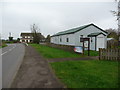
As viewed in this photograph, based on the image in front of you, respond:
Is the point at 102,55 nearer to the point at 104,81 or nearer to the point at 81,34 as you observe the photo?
the point at 104,81

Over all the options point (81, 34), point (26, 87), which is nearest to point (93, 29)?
point (81, 34)

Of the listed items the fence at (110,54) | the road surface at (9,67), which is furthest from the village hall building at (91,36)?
the road surface at (9,67)

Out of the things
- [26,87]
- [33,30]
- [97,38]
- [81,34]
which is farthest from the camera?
[33,30]

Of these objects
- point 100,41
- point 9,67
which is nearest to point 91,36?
point 100,41

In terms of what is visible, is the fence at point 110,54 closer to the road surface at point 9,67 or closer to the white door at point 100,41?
the road surface at point 9,67

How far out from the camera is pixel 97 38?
825 inches

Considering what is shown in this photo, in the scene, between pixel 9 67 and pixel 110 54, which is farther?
pixel 110 54

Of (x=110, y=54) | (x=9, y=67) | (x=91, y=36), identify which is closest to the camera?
(x=9, y=67)

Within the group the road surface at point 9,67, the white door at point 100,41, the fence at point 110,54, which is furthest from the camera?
the white door at point 100,41

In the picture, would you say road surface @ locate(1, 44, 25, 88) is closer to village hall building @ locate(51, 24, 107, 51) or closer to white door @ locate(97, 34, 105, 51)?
village hall building @ locate(51, 24, 107, 51)

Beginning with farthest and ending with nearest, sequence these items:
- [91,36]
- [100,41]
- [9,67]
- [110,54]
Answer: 1. [91,36]
2. [100,41]
3. [110,54]
4. [9,67]

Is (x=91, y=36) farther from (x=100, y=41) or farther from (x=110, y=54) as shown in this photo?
(x=110, y=54)

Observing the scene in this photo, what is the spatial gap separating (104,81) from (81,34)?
→ 1797 centimetres

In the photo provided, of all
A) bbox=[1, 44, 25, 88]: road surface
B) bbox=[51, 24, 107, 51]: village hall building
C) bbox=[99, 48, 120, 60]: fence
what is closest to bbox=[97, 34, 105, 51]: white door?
bbox=[51, 24, 107, 51]: village hall building
